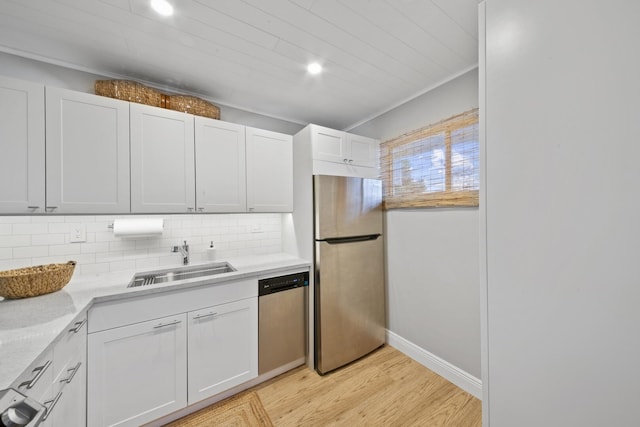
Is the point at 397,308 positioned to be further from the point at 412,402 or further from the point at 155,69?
the point at 155,69

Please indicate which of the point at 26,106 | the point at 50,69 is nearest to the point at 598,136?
the point at 26,106

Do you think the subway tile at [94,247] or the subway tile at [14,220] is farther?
the subway tile at [94,247]

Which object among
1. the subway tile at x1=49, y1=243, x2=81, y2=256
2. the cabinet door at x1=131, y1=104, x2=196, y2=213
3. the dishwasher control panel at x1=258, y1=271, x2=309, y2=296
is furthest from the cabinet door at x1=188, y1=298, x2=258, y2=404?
the subway tile at x1=49, y1=243, x2=81, y2=256

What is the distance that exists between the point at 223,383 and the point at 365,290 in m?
1.35

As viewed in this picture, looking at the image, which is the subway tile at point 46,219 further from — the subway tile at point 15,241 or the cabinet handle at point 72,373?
the cabinet handle at point 72,373

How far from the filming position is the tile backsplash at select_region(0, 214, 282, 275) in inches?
→ 59.2

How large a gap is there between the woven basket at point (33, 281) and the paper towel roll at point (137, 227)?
36 cm

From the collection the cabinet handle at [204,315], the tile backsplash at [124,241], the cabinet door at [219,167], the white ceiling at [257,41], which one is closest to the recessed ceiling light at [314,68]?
the white ceiling at [257,41]

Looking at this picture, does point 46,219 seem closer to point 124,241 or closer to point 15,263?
point 15,263

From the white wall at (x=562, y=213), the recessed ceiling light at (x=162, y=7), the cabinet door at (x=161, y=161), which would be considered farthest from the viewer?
the cabinet door at (x=161, y=161)

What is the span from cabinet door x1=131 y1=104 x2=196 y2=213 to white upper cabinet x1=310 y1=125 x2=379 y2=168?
1.03 metres

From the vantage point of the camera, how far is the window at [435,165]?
1719mm

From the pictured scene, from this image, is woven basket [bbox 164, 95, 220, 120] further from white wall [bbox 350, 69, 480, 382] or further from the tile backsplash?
white wall [bbox 350, 69, 480, 382]

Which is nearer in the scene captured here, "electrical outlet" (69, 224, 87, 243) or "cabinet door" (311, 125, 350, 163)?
"electrical outlet" (69, 224, 87, 243)
